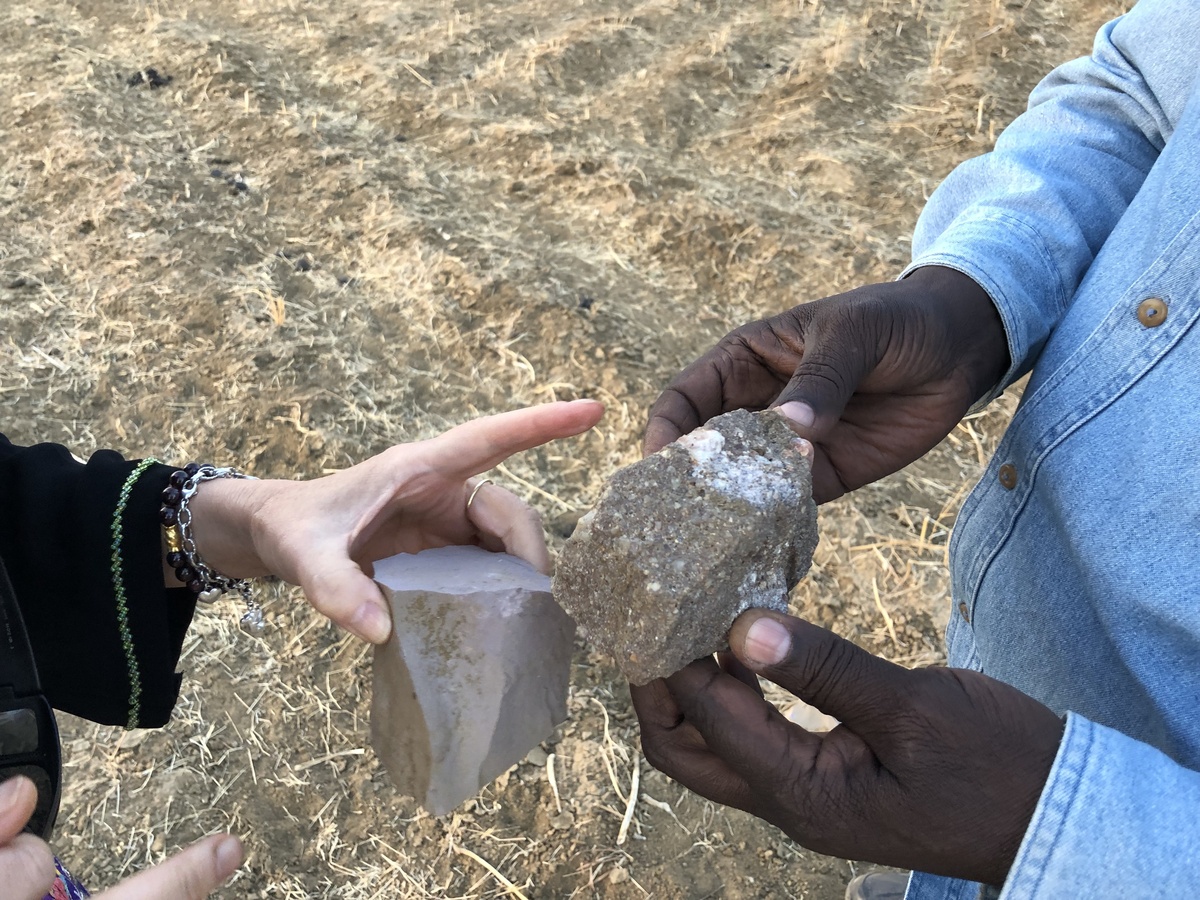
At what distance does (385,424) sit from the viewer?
143 inches

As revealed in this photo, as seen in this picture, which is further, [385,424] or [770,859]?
[385,424]

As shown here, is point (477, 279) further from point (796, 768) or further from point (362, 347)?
point (796, 768)

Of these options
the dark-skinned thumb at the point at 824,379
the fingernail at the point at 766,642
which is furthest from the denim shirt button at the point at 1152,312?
the fingernail at the point at 766,642

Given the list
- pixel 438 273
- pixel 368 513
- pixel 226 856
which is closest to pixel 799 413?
pixel 368 513

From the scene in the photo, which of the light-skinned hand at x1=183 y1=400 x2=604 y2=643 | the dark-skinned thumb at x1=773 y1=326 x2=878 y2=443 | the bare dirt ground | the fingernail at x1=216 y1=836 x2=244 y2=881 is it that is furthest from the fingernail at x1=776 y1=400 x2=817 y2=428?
the bare dirt ground

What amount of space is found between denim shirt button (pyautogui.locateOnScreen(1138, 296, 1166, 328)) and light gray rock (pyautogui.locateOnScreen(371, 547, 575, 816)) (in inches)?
46.6

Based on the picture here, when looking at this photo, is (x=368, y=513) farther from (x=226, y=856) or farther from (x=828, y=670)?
(x=828, y=670)

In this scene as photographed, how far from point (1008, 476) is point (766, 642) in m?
0.71

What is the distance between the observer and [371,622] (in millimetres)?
1692

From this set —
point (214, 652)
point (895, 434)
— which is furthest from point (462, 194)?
point (895, 434)

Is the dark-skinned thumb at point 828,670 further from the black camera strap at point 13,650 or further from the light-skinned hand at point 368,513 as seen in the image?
the black camera strap at point 13,650

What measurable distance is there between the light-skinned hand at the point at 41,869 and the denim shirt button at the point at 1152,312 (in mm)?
1710

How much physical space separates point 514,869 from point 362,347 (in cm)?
232

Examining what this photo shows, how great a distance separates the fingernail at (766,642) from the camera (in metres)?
1.40
